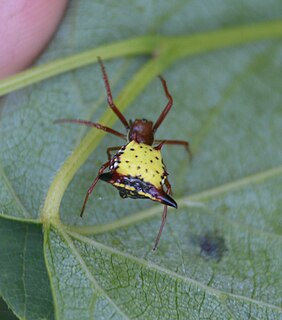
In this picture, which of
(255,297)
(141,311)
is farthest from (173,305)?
(255,297)

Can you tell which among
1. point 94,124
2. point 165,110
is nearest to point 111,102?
point 94,124

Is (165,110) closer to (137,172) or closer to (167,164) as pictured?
(167,164)

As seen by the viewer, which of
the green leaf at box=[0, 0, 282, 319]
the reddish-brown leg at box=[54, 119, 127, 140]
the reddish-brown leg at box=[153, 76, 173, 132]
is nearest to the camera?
the green leaf at box=[0, 0, 282, 319]

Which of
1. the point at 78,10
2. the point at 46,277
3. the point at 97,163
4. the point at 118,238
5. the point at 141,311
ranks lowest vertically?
the point at 141,311

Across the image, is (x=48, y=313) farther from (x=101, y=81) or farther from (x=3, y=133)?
(x=101, y=81)

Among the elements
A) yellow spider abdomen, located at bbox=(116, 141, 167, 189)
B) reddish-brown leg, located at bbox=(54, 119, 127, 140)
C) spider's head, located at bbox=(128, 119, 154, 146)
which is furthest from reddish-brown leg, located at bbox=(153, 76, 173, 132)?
yellow spider abdomen, located at bbox=(116, 141, 167, 189)

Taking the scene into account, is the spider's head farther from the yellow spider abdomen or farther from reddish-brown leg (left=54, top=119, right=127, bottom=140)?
the yellow spider abdomen

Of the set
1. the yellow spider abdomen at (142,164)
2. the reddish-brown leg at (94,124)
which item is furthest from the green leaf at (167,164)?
the yellow spider abdomen at (142,164)

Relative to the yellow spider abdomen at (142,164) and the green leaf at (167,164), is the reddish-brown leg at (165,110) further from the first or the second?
the yellow spider abdomen at (142,164)

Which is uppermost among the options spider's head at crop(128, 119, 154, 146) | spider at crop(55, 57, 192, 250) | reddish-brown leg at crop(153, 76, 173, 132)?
reddish-brown leg at crop(153, 76, 173, 132)
